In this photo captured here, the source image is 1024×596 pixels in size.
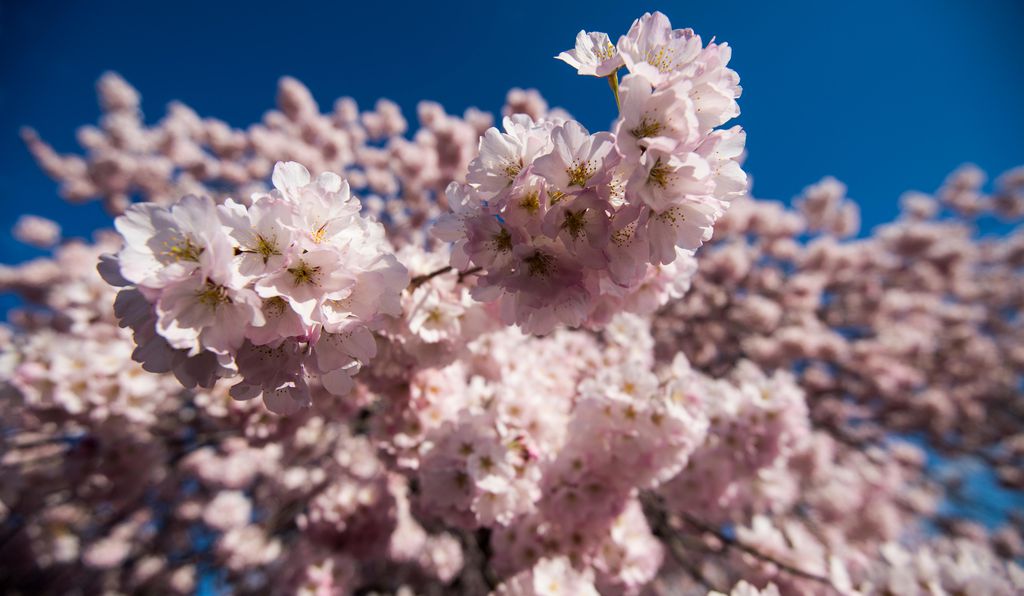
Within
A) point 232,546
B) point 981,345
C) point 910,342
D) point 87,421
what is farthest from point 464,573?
point 981,345

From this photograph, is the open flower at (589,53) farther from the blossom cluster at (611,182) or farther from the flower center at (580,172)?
the flower center at (580,172)

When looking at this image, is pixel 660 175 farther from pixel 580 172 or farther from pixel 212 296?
pixel 212 296

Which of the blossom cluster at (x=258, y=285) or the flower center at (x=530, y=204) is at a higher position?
the flower center at (x=530, y=204)

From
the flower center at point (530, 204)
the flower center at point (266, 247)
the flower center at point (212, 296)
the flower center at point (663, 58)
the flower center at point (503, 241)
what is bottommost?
the flower center at point (212, 296)

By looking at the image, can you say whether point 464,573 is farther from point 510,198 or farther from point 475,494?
point 510,198

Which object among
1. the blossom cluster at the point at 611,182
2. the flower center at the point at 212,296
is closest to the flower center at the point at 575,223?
the blossom cluster at the point at 611,182

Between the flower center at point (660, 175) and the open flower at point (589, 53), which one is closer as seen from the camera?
the flower center at point (660, 175)

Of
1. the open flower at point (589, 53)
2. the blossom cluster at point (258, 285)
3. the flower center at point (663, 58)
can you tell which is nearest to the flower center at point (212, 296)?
the blossom cluster at point (258, 285)
